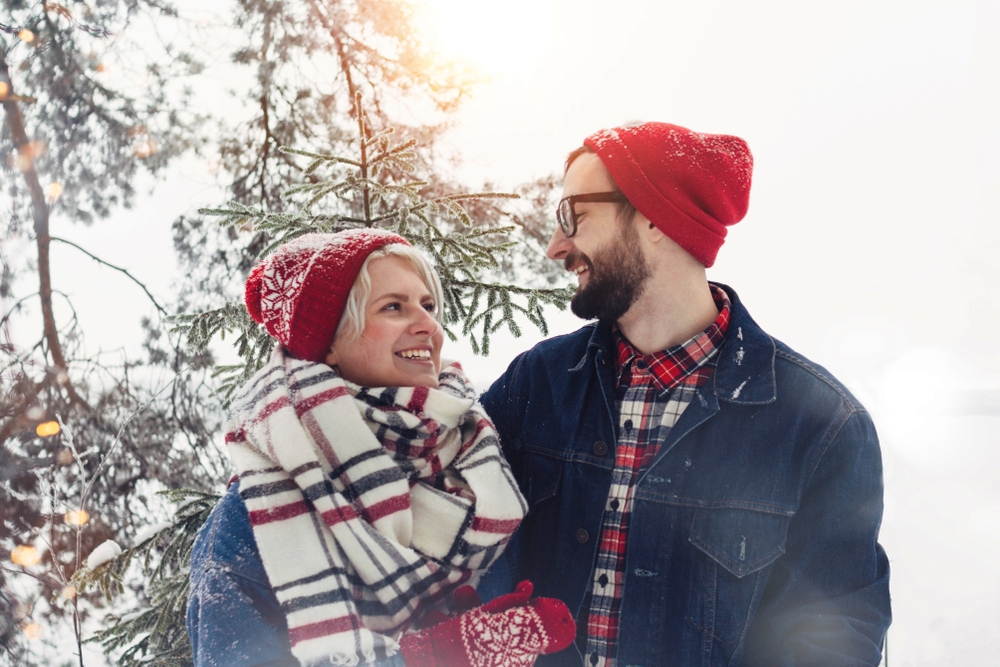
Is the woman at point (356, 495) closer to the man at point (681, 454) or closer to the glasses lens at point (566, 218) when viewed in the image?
the man at point (681, 454)

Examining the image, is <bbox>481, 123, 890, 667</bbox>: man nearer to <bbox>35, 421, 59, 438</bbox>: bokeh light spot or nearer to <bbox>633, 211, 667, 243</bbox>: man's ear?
<bbox>633, 211, 667, 243</bbox>: man's ear

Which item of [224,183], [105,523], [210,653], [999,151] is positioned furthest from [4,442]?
[999,151]

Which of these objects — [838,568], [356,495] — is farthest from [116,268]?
[838,568]

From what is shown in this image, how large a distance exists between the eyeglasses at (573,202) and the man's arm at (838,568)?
931 millimetres

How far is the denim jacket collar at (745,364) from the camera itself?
1.71 m

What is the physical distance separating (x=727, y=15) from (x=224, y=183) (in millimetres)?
4427

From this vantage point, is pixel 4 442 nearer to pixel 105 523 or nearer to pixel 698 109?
pixel 105 523

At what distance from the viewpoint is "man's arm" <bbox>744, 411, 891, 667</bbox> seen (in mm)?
1561

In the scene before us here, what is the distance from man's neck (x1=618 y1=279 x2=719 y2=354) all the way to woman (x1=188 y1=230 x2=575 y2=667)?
Result: 0.56 m

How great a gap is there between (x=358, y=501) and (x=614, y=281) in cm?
99

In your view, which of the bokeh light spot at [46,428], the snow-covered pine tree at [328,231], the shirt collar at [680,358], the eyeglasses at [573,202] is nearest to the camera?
the shirt collar at [680,358]

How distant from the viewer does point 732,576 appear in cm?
164

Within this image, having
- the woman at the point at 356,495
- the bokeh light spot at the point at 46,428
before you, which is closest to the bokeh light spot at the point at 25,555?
the bokeh light spot at the point at 46,428

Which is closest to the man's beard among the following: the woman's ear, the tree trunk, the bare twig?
the woman's ear
